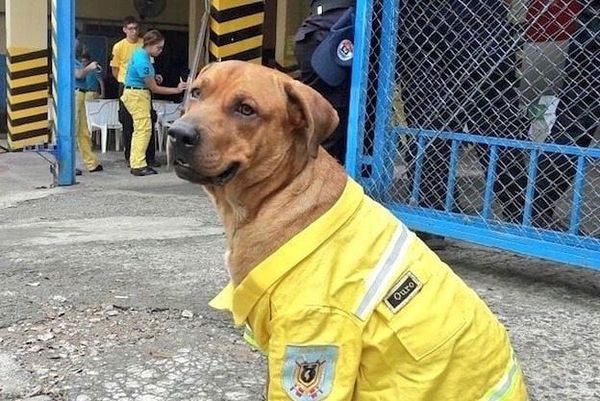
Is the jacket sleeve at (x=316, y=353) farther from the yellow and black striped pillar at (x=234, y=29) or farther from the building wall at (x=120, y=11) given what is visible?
the building wall at (x=120, y=11)

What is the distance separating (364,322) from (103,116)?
1068cm

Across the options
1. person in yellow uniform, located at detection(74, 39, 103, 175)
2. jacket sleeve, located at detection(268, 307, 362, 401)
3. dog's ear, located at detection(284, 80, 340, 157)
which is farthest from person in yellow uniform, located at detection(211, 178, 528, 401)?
person in yellow uniform, located at detection(74, 39, 103, 175)

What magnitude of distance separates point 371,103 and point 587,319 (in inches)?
67.9

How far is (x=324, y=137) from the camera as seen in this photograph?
2.36 metres

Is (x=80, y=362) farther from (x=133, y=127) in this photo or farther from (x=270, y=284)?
(x=133, y=127)

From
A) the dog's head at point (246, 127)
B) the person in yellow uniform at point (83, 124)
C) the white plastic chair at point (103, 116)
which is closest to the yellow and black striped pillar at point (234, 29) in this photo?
the person in yellow uniform at point (83, 124)

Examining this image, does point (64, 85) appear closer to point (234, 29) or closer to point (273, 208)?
point (234, 29)

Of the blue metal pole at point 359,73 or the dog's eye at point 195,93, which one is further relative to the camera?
the blue metal pole at point 359,73

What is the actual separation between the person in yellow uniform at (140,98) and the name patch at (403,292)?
7.87 m

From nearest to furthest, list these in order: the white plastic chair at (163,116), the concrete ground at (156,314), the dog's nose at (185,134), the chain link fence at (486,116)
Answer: the dog's nose at (185,134), the concrete ground at (156,314), the chain link fence at (486,116), the white plastic chair at (163,116)

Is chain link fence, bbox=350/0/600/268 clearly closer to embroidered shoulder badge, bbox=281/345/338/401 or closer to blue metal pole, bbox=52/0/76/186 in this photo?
embroidered shoulder badge, bbox=281/345/338/401

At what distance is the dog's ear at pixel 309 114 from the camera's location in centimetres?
231

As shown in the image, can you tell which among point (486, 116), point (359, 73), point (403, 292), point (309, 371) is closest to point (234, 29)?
point (359, 73)

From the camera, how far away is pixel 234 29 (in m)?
8.91
